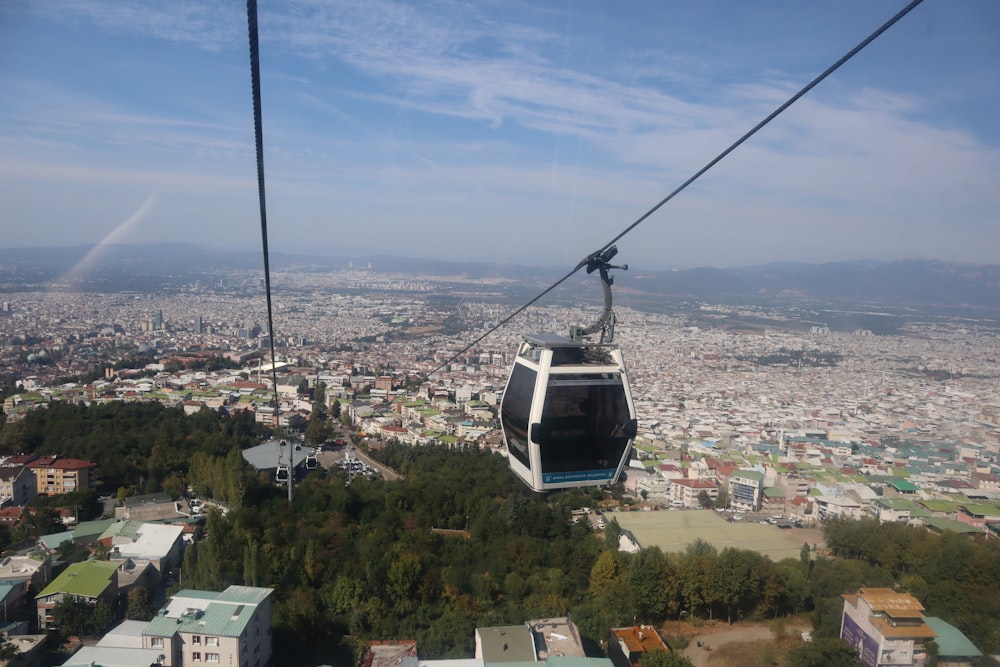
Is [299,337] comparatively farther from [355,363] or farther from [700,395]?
[700,395]

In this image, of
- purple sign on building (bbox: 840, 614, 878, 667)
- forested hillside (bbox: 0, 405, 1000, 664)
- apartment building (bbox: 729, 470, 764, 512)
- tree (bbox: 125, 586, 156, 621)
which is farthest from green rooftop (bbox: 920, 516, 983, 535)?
tree (bbox: 125, 586, 156, 621)

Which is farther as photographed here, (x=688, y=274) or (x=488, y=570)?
(x=688, y=274)

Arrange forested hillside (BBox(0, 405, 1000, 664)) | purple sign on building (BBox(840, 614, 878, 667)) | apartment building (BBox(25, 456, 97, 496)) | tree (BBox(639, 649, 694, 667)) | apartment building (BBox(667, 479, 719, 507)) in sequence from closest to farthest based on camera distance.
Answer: tree (BBox(639, 649, 694, 667)), purple sign on building (BBox(840, 614, 878, 667)), forested hillside (BBox(0, 405, 1000, 664)), apartment building (BBox(25, 456, 97, 496)), apartment building (BBox(667, 479, 719, 507))

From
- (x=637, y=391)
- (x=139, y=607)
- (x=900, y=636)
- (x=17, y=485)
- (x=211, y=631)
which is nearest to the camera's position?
(x=211, y=631)

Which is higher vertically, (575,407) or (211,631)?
(575,407)

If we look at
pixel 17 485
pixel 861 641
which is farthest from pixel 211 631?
pixel 17 485

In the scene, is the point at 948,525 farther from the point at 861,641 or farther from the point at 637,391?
the point at 637,391

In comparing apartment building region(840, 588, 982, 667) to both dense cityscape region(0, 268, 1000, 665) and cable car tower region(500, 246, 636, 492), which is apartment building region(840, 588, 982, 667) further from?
cable car tower region(500, 246, 636, 492)
